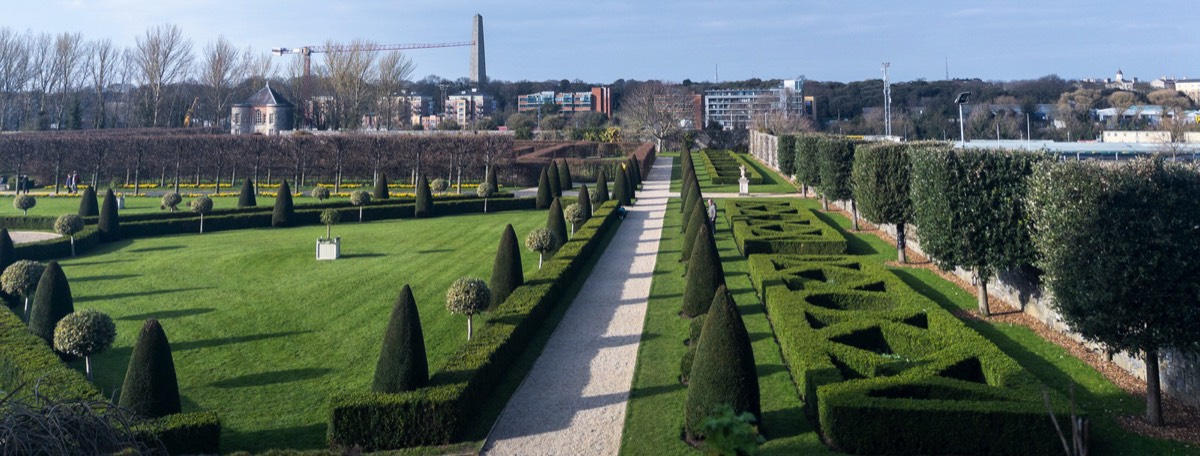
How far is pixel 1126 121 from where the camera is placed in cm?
6862

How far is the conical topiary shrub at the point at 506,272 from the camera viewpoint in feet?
55.1

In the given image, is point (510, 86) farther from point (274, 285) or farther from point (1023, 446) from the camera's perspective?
point (1023, 446)

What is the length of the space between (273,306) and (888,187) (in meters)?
15.3

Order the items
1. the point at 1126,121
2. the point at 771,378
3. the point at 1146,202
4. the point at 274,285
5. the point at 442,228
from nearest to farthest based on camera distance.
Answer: the point at 1146,202 < the point at 771,378 < the point at 274,285 < the point at 442,228 < the point at 1126,121

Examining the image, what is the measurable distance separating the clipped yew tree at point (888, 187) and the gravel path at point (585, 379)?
6231mm

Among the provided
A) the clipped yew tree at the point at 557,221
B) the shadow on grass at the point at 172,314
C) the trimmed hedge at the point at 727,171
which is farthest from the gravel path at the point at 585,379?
the trimmed hedge at the point at 727,171

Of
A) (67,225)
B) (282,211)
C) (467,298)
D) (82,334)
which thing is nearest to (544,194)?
(282,211)

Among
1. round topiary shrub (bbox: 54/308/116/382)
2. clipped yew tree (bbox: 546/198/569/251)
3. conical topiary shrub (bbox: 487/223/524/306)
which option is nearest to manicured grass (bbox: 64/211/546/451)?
round topiary shrub (bbox: 54/308/116/382)

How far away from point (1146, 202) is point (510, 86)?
154m

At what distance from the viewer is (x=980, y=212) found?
51.2ft

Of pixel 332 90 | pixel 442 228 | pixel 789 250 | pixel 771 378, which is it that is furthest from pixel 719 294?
pixel 332 90

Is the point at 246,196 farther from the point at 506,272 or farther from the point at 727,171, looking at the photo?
the point at 727,171

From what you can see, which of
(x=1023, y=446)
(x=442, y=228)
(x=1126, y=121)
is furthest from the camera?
(x=1126, y=121)

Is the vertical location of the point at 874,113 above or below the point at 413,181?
above
